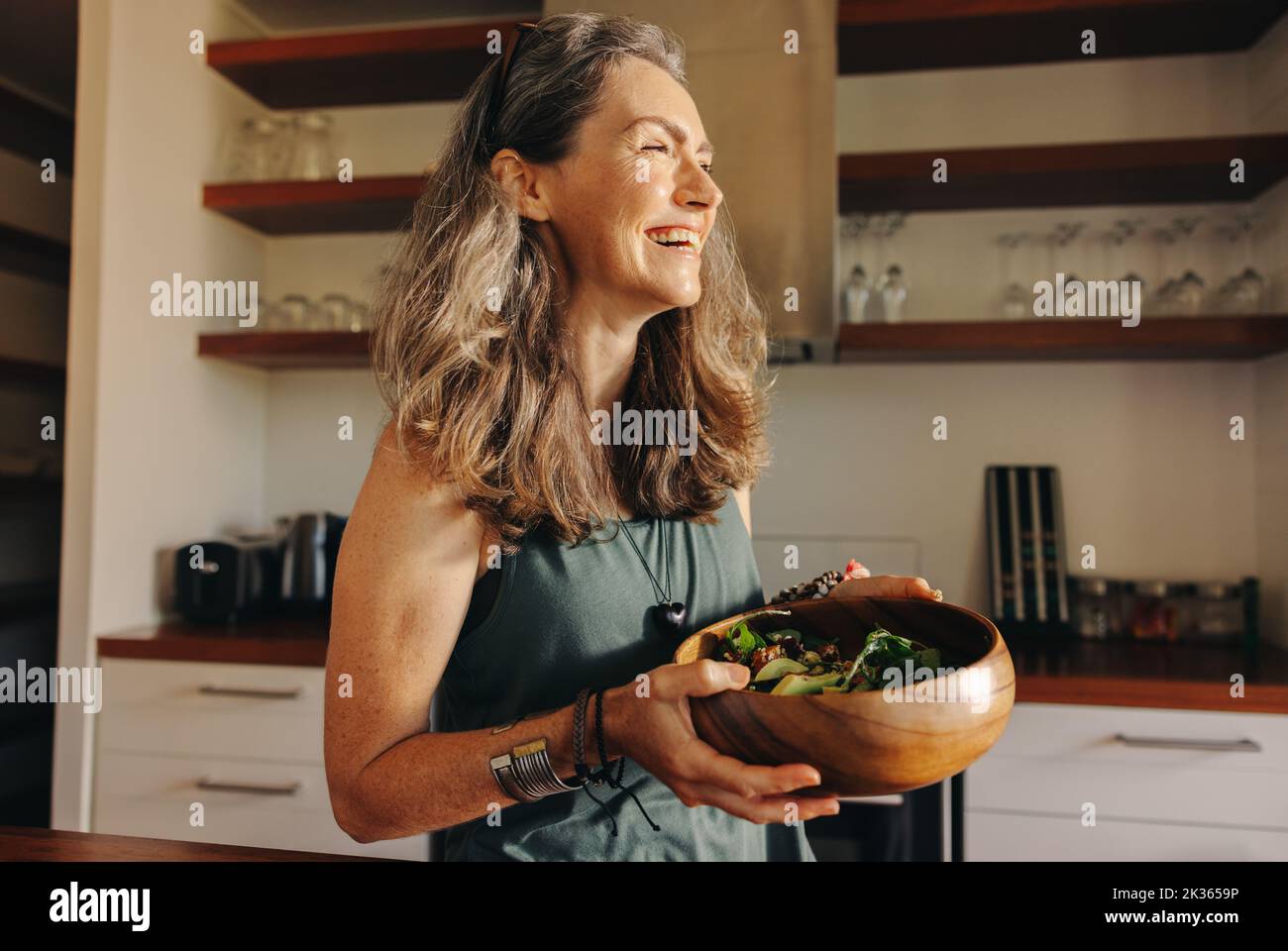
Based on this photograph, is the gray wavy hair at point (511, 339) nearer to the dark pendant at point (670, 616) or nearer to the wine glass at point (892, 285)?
the dark pendant at point (670, 616)

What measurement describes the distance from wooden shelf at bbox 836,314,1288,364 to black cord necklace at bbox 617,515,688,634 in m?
1.17

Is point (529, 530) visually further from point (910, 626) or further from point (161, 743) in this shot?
point (161, 743)

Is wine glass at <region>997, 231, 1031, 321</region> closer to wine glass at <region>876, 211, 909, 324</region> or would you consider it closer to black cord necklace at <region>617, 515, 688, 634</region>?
wine glass at <region>876, 211, 909, 324</region>

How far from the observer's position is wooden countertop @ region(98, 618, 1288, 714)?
1634 millimetres

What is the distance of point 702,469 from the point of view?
3.47ft

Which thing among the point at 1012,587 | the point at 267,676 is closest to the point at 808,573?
the point at 1012,587

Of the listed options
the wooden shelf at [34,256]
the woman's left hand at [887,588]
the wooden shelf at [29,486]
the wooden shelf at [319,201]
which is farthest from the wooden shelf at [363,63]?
the woman's left hand at [887,588]

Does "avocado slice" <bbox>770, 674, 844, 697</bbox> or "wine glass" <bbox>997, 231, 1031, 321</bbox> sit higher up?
"wine glass" <bbox>997, 231, 1031, 321</bbox>

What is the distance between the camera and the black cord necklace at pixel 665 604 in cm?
93

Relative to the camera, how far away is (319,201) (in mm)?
2268

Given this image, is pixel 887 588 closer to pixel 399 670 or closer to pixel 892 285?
pixel 399 670

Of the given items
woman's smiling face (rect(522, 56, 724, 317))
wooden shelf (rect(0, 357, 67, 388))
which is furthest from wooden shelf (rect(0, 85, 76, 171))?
woman's smiling face (rect(522, 56, 724, 317))

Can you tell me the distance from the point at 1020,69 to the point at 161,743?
2656 mm

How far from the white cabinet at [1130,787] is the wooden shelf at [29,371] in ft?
8.42
